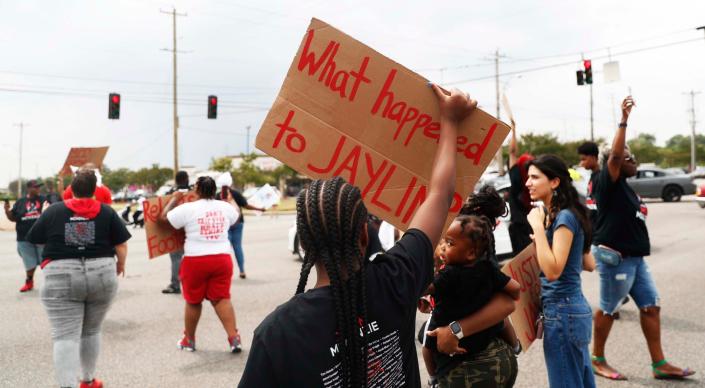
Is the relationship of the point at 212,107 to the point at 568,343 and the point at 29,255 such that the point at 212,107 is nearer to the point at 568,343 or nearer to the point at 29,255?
the point at 29,255

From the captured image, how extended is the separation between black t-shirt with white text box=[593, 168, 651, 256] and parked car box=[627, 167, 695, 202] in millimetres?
23173

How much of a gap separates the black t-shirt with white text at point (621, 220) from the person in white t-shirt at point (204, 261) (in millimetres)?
3324

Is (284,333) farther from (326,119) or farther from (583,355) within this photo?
(583,355)

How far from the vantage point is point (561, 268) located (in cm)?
297

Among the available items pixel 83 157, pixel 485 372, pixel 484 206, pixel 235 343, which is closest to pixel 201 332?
pixel 235 343

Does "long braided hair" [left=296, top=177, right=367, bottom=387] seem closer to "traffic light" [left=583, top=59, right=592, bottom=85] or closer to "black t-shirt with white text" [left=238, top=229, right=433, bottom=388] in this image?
"black t-shirt with white text" [left=238, top=229, right=433, bottom=388]

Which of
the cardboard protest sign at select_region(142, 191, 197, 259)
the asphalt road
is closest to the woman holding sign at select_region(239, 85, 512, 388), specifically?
the asphalt road

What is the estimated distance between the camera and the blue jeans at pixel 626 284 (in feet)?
14.6

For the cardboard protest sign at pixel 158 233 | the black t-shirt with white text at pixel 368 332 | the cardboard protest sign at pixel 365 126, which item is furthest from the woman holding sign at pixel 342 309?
the cardboard protest sign at pixel 158 233

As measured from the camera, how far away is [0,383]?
4.63m

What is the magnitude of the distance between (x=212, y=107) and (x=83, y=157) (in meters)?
14.3

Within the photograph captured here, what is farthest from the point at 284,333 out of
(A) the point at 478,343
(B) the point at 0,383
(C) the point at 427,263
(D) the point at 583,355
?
(B) the point at 0,383

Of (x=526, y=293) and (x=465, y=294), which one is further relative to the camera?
(x=526, y=293)

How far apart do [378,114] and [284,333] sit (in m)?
0.90
